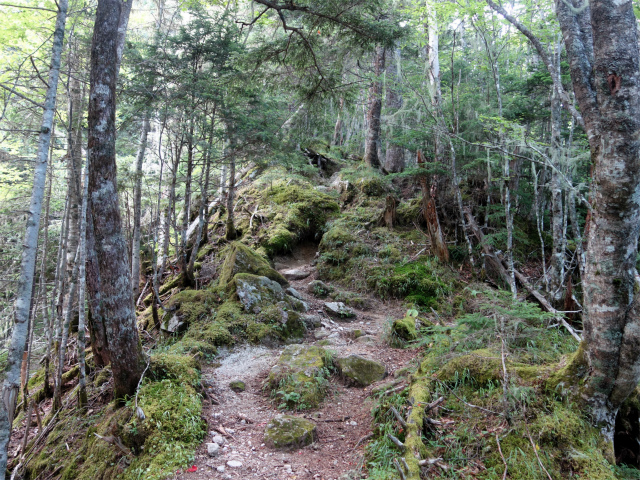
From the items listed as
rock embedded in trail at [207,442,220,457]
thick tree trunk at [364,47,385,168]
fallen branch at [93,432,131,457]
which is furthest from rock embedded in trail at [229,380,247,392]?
thick tree trunk at [364,47,385,168]

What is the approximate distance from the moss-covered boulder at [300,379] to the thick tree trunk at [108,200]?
183 centimetres

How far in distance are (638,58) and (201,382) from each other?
5.81 metres

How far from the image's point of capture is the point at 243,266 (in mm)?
8547

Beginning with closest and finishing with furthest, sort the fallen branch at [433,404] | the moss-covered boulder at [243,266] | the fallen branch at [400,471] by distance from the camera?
1. the fallen branch at [400,471]
2. the fallen branch at [433,404]
3. the moss-covered boulder at [243,266]

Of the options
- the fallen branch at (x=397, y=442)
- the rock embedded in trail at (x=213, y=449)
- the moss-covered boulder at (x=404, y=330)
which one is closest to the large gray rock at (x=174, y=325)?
the rock embedded in trail at (x=213, y=449)

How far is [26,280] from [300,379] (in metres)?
3.57

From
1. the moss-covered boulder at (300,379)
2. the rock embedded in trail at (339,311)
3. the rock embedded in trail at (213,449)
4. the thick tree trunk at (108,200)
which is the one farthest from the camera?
the rock embedded in trail at (339,311)

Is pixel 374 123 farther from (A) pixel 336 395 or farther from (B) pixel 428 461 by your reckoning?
(B) pixel 428 461

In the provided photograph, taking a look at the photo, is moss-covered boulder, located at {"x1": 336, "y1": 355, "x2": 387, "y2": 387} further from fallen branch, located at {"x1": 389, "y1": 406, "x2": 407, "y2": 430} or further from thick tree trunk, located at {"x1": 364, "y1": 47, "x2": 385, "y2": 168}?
thick tree trunk, located at {"x1": 364, "y1": 47, "x2": 385, "y2": 168}

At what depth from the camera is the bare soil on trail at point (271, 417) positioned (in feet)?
11.5

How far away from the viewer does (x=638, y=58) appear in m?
2.96

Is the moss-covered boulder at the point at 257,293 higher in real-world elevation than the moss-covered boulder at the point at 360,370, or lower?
higher

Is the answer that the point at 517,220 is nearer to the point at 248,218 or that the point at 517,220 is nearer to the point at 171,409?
the point at 248,218

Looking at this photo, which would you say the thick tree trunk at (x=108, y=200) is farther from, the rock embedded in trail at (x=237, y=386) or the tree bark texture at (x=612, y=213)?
the tree bark texture at (x=612, y=213)
